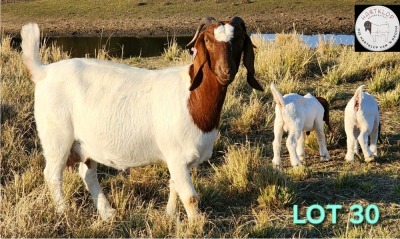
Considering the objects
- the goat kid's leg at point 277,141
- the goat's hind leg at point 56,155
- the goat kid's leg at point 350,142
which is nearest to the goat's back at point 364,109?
the goat kid's leg at point 350,142

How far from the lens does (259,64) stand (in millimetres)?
11492

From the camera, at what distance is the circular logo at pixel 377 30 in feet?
45.1

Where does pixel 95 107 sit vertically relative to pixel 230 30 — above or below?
below

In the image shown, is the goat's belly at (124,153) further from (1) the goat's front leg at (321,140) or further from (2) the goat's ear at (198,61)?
(1) the goat's front leg at (321,140)

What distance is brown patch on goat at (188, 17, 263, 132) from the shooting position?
4.88 meters

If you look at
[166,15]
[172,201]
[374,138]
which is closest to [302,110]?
[374,138]

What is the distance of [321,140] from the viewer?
7289 mm

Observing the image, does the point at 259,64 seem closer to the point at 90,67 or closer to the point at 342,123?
the point at 342,123

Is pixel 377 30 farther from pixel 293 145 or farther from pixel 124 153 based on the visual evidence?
pixel 124 153

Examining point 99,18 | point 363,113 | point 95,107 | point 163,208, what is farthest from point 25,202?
point 99,18

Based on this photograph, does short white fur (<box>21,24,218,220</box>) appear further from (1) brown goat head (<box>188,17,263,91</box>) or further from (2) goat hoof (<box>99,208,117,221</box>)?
(1) brown goat head (<box>188,17,263,91</box>)

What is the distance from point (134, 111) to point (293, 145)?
2220mm

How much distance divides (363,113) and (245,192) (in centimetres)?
179

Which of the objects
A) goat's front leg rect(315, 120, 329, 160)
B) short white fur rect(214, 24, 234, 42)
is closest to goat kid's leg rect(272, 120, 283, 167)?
goat's front leg rect(315, 120, 329, 160)
